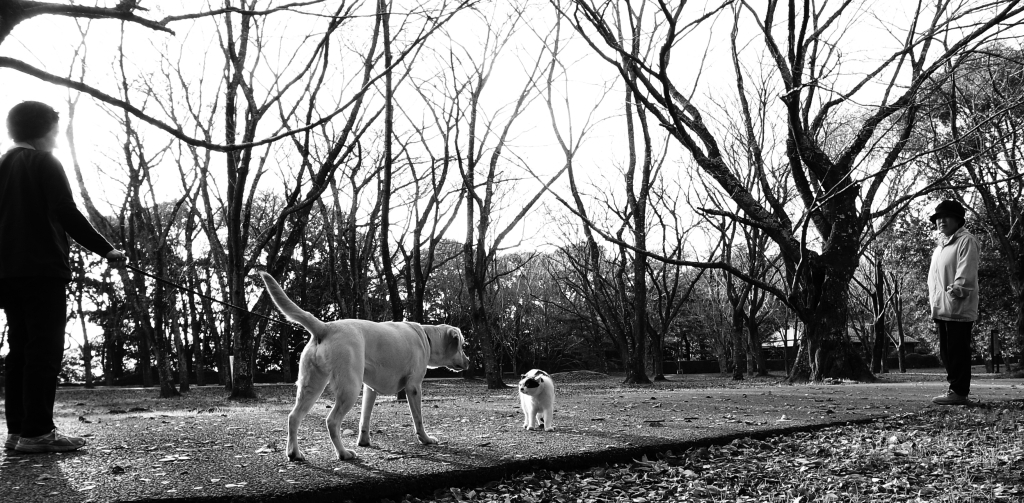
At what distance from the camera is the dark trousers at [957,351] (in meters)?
7.88

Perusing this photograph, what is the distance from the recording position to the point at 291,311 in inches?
179

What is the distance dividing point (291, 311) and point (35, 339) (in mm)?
1576

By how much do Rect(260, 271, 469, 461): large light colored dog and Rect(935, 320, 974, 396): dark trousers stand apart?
571 centimetres

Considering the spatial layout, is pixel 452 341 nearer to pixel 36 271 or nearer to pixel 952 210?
pixel 36 271

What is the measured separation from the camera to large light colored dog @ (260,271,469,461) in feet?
14.6

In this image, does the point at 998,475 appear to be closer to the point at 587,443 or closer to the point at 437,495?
the point at 587,443

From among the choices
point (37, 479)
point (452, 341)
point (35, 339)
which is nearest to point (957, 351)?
point (452, 341)

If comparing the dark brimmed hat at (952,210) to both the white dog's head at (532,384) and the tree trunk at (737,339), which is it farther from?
the tree trunk at (737,339)

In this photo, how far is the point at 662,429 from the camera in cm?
631

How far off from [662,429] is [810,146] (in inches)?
347

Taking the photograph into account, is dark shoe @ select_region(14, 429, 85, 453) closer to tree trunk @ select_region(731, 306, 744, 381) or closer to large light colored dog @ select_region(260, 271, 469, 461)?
large light colored dog @ select_region(260, 271, 469, 461)

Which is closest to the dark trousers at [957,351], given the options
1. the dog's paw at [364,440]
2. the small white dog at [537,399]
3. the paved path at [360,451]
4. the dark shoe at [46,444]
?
the paved path at [360,451]

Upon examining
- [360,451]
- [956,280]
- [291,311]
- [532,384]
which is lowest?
[360,451]

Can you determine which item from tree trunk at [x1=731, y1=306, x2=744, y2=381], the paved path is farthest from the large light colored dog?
tree trunk at [x1=731, y1=306, x2=744, y2=381]
